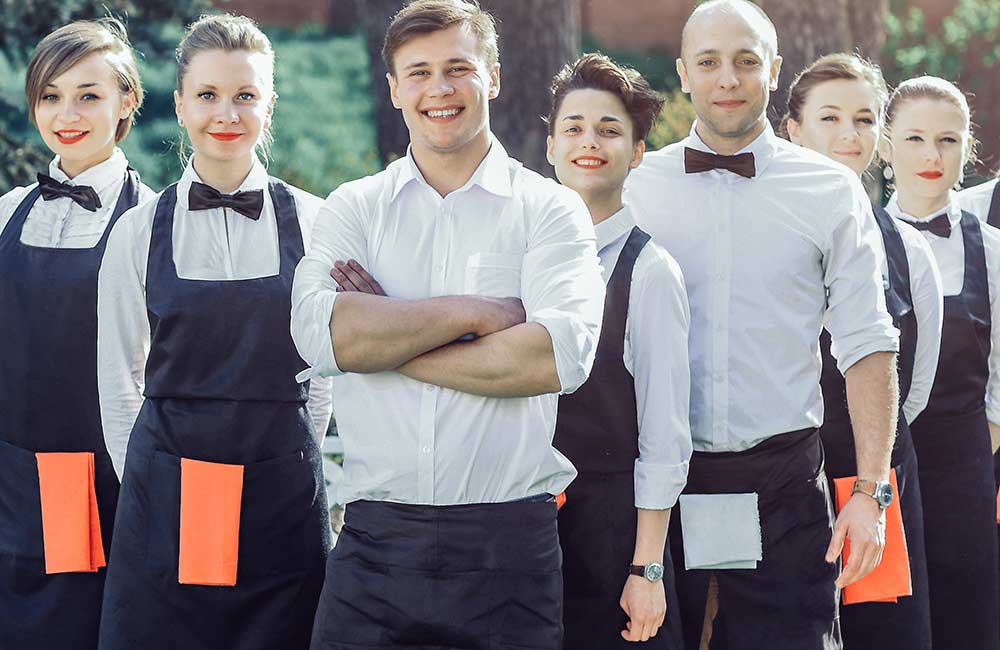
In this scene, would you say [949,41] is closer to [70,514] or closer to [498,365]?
[70,514]

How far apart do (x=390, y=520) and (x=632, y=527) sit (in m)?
0.66

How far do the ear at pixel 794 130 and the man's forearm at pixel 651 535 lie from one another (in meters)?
1.60

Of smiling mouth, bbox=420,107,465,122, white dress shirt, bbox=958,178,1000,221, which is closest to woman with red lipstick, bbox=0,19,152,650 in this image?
smiling mouth, bbox=420,107,465,122

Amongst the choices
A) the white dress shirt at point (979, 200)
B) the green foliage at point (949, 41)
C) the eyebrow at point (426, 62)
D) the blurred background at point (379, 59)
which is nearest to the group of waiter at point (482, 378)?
the eyebrow at point (426, 62)

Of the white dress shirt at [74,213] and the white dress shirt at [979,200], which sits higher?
the white dress shirt at [979,200]

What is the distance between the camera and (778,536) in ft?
11.0

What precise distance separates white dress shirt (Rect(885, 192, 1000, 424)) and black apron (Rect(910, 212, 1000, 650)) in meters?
0.03

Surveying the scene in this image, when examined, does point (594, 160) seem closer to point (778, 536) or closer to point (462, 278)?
point (462, 278)

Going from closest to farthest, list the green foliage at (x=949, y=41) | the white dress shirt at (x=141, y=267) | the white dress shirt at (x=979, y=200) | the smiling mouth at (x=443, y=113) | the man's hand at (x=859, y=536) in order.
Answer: the smiling mouth at (x=443, y=113) < the man's hand at (x=859, y=536) < the white dress shirt at (x=141, y=267) < the white dress shirt at (x=979, y=200) < the green foliage at (x=949, y=41)

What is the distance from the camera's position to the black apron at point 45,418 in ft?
12.5

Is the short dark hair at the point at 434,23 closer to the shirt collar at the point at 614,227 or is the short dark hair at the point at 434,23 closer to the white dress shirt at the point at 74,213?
the shirt collar at the point at 614,227

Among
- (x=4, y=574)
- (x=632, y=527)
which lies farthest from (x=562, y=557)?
(x=4, y=574)

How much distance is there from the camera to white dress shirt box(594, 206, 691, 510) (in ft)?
10.4

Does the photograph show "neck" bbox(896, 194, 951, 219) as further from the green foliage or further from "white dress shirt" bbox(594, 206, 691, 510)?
the green foliage
